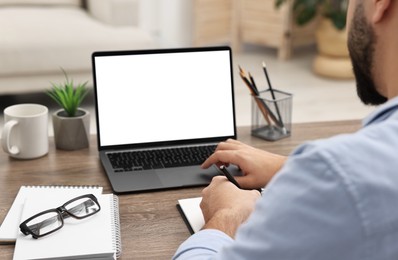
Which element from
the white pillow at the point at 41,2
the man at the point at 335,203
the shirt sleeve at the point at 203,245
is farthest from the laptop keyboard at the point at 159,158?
the white pillow at the point at 41,2

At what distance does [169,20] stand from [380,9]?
3.81 meters

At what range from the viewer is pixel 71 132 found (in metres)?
1.39

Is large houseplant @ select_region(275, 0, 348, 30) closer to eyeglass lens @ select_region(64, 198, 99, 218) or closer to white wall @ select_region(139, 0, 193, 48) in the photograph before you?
white wall @ select_region(139, 0, 193, 48)

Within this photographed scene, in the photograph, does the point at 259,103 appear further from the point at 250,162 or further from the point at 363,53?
the point at 363,53

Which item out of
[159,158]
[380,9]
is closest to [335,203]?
[380,9]

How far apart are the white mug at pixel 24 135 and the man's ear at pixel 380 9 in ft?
2.67

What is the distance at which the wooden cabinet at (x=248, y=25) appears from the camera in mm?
4406

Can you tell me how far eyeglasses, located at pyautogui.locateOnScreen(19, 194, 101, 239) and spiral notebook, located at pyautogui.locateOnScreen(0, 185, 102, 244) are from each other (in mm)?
32

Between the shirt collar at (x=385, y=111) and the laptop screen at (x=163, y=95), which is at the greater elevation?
the shirt collar at (x=385, y=111)

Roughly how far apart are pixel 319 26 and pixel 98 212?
332cm

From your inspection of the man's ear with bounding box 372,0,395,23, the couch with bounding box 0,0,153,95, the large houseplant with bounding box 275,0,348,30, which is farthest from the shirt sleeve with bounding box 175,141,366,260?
the large houseplant with bounding box 275,0,348,30

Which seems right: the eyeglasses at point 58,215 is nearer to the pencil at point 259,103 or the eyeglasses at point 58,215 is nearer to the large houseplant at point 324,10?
the pencil at point 259,103

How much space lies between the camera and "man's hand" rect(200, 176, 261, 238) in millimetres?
930

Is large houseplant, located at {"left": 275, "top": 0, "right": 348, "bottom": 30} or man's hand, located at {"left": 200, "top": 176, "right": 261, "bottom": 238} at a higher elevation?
large houseplant, located at {"left": 275, "top": 0, "right": 348, "bottom": 30}
